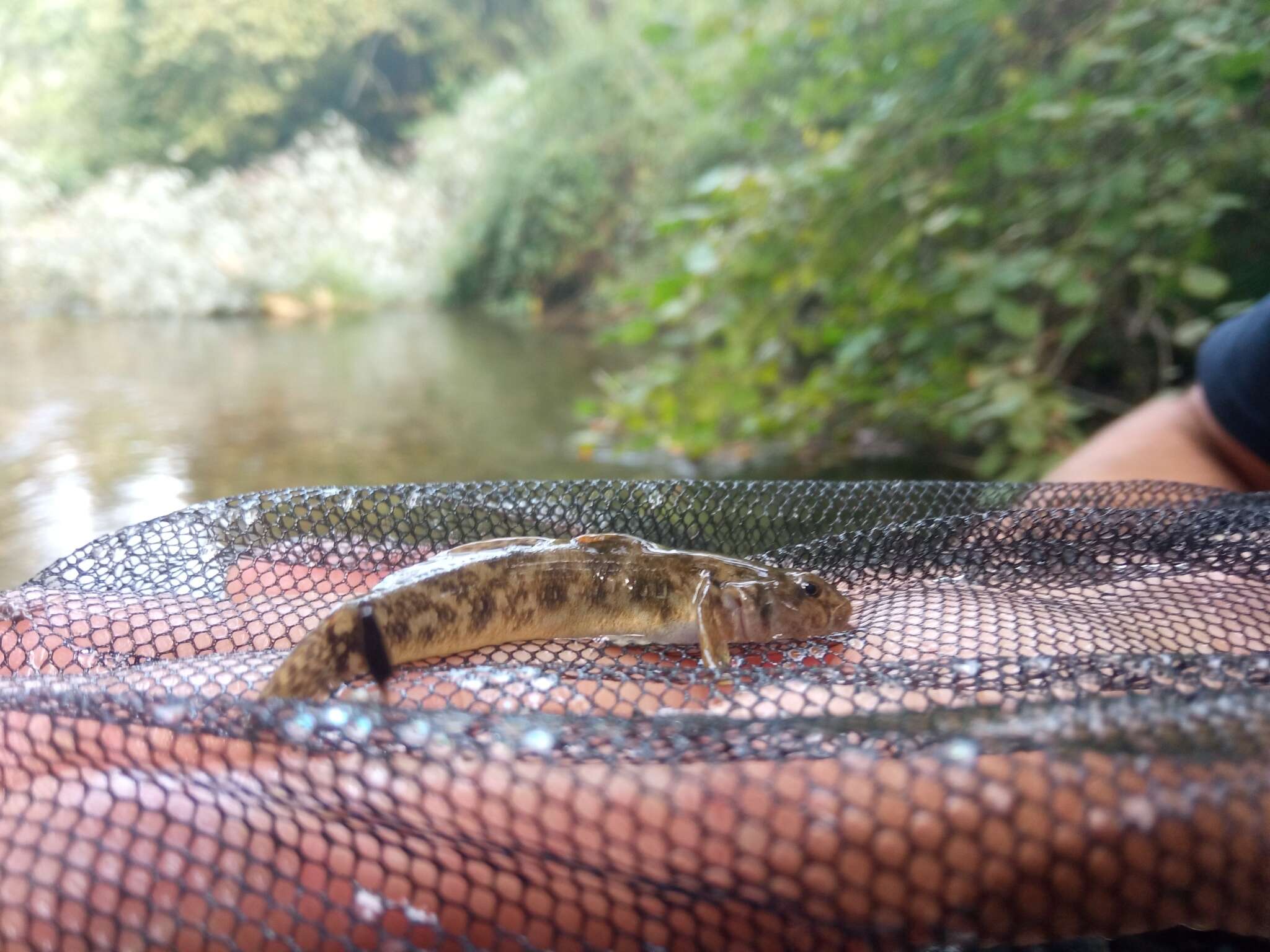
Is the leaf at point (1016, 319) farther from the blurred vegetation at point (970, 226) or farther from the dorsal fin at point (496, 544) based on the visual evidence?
the dorsal fin at point (496, 544)

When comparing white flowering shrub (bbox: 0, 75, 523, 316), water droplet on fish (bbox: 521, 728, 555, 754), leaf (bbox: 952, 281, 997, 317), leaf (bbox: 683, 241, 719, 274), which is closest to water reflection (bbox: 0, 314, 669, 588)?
white flowering shrub (bbox: 0, 75, 523, 316)

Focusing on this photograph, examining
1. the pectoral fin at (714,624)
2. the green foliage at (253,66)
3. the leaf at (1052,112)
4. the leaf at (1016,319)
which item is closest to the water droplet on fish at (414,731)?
the pectoral fin at (714,624)

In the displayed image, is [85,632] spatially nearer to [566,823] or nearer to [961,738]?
[566,823]

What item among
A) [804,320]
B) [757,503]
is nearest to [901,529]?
[757,503]

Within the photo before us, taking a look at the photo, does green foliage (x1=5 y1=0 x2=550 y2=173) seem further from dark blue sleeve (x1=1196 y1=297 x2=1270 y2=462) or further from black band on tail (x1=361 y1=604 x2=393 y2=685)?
dark blue sleeve (x1=1196 y1=297 x2=1270 y2=462)

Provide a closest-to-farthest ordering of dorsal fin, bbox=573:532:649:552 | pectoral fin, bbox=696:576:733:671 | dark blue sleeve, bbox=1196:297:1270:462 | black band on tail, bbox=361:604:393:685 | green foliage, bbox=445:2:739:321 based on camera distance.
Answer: black band on tail, bbox=361:604:393:685
pectoral fin, bbox=696:576:733:671
dorsal fin, bbox=573:532:649:552
dark blue sleeve, bbox=1196:297:1270:462
green foliage, bbox=445:2:739:321

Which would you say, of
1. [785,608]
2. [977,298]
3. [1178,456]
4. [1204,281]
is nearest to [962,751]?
[785,608]

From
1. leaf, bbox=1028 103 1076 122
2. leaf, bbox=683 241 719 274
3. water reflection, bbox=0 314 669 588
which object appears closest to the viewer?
leaf, bbox=1028 103 1076 122
